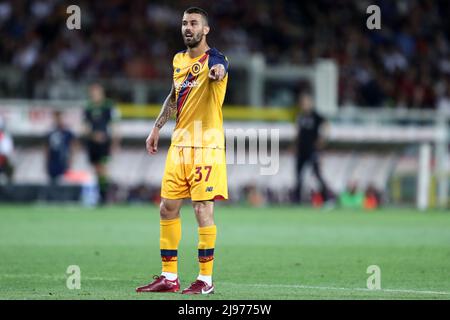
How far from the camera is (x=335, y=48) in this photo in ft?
99.9

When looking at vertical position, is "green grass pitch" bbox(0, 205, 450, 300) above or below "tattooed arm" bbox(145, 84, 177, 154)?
below

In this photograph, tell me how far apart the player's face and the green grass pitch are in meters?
2.03

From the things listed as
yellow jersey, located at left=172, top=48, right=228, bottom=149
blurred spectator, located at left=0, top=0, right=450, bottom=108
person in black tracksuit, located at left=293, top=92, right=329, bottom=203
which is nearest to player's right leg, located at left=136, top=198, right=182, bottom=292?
yellow jersey, located at left=172, top=48, right=228, bottom=149

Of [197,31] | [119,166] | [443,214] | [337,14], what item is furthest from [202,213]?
[337,14]

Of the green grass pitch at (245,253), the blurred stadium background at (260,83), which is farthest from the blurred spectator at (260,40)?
the green grass pitch at (245,253)

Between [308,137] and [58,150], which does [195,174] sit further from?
[58,150]

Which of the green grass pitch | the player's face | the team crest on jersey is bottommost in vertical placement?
the green grass pitch

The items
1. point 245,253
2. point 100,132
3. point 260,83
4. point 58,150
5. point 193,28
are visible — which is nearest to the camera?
point 193,28

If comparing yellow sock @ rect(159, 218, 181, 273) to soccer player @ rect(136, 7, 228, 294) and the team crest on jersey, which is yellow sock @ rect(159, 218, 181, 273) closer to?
soccer player @ rect(136, 7, 228, 294)

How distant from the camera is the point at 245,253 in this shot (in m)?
12.8

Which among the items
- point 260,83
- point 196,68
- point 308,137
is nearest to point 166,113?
point 196,68

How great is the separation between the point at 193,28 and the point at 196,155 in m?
1.02

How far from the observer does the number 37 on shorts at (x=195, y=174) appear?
8.98 meters

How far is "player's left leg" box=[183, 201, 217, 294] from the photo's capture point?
29.0 ft
